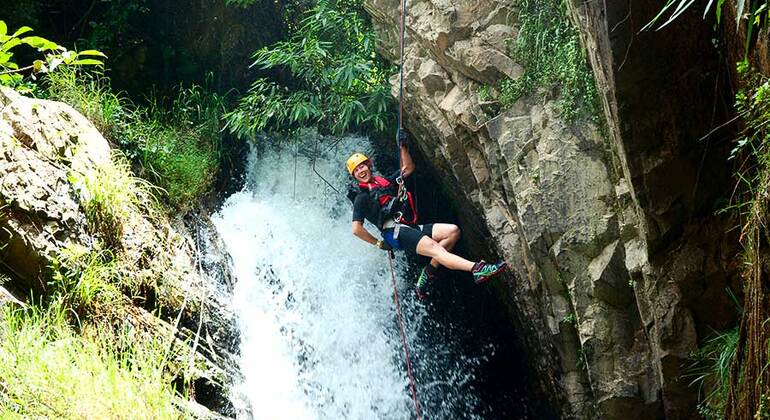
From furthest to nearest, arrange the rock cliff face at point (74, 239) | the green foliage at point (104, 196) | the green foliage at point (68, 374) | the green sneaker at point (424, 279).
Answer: the green sneaker at point (424, 279)
the green foliage at point (104, 196)
the rock cliff face at point (74, 239)
the green foliage at point (68, 374)

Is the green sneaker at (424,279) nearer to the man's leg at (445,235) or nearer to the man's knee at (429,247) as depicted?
the man's leg at (445,235)

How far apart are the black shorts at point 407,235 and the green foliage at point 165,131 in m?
2.20

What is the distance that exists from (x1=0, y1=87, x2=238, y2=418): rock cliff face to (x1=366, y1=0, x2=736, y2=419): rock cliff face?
256 centimetres

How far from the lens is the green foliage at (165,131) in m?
6.63

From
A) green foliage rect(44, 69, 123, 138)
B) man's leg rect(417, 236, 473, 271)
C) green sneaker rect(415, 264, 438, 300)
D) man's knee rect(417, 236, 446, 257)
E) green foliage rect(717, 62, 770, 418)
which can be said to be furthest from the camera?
green foliage rect(44, 69, 123, 138)

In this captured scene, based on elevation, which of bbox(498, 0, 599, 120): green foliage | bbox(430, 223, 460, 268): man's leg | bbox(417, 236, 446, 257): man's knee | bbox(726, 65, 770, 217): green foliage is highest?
bbox(498, 0, 599, 120): green foliage

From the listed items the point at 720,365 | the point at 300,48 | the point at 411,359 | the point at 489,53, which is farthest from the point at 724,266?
the point at 300,48

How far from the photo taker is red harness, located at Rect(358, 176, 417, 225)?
6.09m

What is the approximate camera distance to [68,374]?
3.83 m

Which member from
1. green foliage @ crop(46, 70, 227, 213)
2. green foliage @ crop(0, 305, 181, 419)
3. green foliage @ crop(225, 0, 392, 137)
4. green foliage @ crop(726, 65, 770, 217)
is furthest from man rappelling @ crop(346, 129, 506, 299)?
green foliage @ crop(726, 65, 770, 217)

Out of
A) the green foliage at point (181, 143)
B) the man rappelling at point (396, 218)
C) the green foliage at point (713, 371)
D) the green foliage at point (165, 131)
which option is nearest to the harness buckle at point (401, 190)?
the man rappelling at point (396, 218)

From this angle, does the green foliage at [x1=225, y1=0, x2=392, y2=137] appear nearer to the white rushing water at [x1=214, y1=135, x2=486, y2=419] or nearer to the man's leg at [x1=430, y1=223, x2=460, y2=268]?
the white rushing water at [x1=214, y1=135, x2=486, y2=419]

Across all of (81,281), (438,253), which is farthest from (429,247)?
(81,281)

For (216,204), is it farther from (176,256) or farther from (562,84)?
(562,84)
